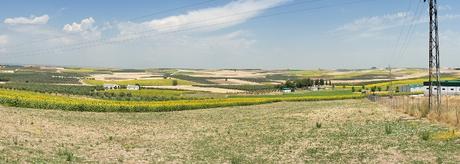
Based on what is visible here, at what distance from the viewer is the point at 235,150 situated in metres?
29.4

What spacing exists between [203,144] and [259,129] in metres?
9.01

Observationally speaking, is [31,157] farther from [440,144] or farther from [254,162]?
[440,144]

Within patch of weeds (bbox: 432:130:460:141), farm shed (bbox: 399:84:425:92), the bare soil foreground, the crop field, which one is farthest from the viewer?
farm shed (bbox: 399:84:425:92)

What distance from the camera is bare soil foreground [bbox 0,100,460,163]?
80.4 feet

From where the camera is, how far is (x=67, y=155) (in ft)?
80.4

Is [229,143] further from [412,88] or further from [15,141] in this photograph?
[412,88]

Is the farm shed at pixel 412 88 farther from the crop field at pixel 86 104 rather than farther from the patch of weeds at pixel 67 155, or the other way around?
the patch of weeds at pixel 67 155

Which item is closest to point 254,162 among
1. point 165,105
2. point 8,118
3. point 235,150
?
point 235,150

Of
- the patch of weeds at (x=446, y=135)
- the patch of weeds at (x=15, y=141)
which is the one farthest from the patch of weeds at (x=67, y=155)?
the patch of weeds at (x=446, y=135)

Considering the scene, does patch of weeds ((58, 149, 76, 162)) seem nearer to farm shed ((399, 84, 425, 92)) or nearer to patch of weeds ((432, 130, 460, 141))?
patch of weeds ((432, 130, 460, 141))

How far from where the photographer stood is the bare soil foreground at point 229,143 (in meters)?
24.5

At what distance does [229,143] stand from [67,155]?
11496 millimetres

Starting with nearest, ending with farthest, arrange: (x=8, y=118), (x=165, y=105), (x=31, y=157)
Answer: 1. (x=31, y=157)
2. (x=8, y=118)
3. (x=165, y=105)

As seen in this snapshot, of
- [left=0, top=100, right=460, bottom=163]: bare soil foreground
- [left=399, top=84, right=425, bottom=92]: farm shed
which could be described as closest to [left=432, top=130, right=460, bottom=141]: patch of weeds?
[left=0, top=100, right=460, bottom=163]: bare soil foreground
